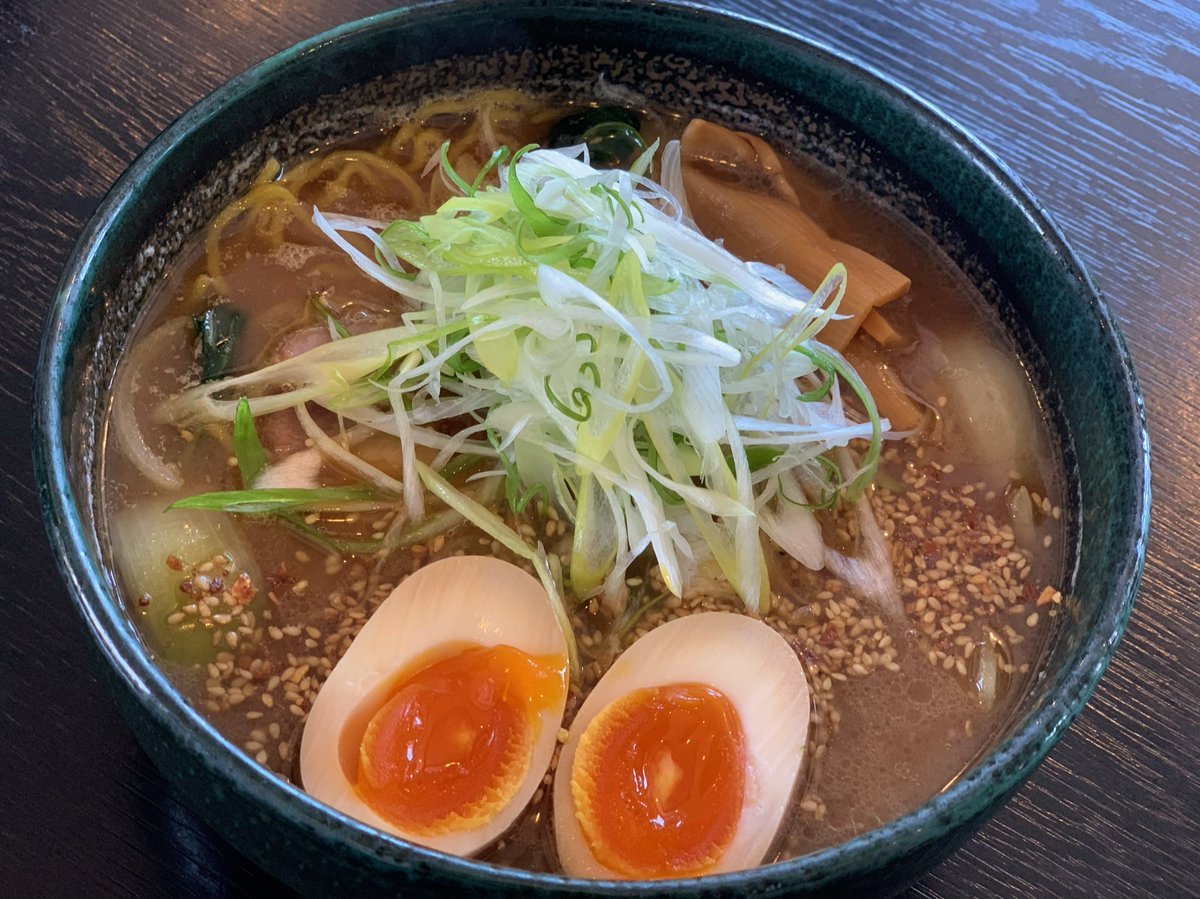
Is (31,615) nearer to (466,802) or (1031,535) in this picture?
(466,802)

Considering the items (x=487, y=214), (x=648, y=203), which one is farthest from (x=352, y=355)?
(x=648, y=203)

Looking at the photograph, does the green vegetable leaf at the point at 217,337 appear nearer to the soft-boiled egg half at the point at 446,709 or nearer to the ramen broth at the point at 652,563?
the ramen broth at the point at 652,563

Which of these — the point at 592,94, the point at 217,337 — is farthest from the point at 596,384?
the point at 592,94

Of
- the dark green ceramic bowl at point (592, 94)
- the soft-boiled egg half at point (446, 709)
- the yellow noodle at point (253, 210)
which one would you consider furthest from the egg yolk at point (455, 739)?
the yellow noodle at point (253, 210)

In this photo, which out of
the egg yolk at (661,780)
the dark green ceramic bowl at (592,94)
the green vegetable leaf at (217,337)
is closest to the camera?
the dark green ceramic bowl at (592,94)

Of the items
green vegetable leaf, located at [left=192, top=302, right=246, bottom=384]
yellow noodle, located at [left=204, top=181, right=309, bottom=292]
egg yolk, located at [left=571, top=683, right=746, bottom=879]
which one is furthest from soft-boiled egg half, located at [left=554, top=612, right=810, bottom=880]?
yellow noodle, located at [left=204, top=181, right=309, bottom=292]

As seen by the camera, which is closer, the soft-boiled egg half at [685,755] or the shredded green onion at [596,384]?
the soft-boiled egg half at [685,755]

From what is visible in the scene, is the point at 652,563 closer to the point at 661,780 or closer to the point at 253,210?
the point at 661,780
